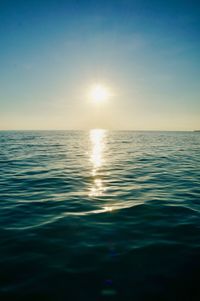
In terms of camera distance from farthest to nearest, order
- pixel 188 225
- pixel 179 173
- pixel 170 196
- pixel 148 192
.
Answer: pixel 179 173 < pixel 148 192 < pixel 170 196 < pixel 188 225

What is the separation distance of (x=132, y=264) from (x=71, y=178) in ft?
25.3

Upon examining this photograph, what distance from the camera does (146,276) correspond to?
11.9 feet

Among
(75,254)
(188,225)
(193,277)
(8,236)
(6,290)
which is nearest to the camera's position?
(6,290)

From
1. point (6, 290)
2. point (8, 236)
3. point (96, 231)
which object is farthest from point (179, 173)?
point (6, 290)

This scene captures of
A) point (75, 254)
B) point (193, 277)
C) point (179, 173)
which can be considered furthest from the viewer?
point (179, 173)

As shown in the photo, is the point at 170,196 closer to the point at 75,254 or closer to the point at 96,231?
the point at 96,231

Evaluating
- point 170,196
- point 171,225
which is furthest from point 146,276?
point 170,196

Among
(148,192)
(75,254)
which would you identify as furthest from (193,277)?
(148,192)

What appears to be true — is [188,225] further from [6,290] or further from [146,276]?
[6,290]

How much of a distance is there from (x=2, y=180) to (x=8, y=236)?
6.58 m

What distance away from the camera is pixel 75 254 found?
4281 millimetres

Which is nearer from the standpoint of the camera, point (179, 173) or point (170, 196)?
point (170, 196)

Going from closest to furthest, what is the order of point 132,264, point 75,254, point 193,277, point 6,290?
1. point 6,290
2. point 193,277
3. point 132,264
4. point 75,254

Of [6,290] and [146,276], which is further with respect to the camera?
[146,276]
